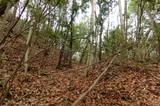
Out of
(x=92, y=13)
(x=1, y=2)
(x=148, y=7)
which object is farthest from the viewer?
(x=148, y=7)

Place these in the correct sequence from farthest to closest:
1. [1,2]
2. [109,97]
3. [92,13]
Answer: [92,13] → [109,97] → [1,2]

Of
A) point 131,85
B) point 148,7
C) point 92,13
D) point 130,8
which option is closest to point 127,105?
point 131,85

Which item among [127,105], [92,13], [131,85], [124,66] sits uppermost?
[92,13]

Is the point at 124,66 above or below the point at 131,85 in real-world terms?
above

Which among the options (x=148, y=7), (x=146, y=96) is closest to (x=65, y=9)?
(x=148, y=7)

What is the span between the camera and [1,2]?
2674mm

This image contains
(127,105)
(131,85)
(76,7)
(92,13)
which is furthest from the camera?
(76,7)

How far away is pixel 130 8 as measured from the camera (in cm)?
1817

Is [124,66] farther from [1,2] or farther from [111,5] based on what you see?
[111,5]

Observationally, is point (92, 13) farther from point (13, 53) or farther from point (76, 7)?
point (13, 53)

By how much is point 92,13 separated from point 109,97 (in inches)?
197

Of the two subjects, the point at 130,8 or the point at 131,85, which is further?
the point at 130,8

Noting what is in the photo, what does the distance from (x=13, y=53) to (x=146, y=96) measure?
382 inches

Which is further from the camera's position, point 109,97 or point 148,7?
point 148,7
